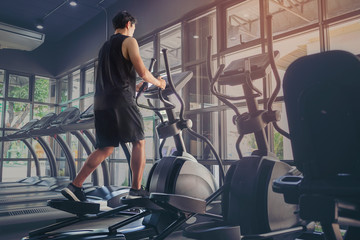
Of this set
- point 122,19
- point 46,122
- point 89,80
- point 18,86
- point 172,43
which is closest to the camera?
point 122,19

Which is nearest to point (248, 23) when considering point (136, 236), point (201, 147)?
point (201, 147)

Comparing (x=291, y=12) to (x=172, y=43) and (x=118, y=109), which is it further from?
(x=118, y=109)

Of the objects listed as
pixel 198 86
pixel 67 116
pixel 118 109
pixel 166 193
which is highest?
pixel 198 86

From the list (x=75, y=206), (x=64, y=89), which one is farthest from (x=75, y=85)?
(x=75, y=206)

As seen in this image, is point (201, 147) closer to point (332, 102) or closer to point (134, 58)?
point (134, 58)

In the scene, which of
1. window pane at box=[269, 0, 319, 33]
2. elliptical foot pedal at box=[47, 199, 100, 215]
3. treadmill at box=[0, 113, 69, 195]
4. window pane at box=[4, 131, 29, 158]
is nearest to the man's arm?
elliptical foot pedal at box=[47, 199, 100, 215]

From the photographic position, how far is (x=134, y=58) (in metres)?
2.43

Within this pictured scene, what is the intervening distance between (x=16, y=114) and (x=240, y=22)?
249 inches

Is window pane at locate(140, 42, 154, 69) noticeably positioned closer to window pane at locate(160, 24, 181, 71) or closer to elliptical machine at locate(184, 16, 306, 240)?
window pane at locate(160, 24, 181, 71)

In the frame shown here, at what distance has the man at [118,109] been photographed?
93.7 inches

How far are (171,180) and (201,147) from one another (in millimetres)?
2396

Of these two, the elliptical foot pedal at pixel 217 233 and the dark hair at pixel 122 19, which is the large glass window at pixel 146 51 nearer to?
the dark hair at pixel 122 19

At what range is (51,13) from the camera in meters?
7.11

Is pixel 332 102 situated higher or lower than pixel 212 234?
higher
